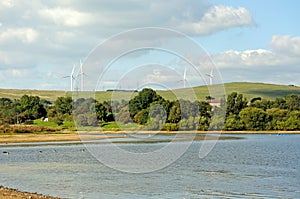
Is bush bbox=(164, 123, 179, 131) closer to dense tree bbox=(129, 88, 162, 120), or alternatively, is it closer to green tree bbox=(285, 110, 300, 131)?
dense tree bbox=(129, 88, 162, 120)

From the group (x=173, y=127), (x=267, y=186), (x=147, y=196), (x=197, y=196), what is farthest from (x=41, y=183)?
(x=173, y=127)

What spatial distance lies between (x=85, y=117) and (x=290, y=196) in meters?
104

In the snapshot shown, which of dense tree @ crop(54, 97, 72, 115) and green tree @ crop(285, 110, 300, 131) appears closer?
green tree @ crop(285, 110, 300, 131)

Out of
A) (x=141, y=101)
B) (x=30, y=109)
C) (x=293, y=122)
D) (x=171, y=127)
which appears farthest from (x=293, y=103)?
(x=30, y=109)

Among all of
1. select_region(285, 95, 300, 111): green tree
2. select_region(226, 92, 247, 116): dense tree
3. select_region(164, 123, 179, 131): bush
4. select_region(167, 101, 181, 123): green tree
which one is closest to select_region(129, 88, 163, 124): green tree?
select_region(167, 101, 181, 123): green tree

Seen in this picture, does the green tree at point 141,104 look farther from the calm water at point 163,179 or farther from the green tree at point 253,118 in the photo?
the calm water at point 163,179

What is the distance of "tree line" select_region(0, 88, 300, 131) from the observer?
5177 inches

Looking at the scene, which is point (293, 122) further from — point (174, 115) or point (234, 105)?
point (174, 115)

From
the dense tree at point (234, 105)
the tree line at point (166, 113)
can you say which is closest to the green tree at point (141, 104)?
the tree line at point (166, 113)

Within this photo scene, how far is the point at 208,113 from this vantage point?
151000 mm

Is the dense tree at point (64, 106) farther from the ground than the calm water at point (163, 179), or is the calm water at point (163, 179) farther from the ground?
the dense tree at point (64, 106)

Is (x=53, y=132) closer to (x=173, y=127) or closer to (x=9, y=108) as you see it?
(x=173, y=127)

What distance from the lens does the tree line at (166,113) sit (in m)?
132

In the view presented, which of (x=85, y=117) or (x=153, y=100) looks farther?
(x=153, y=100)
